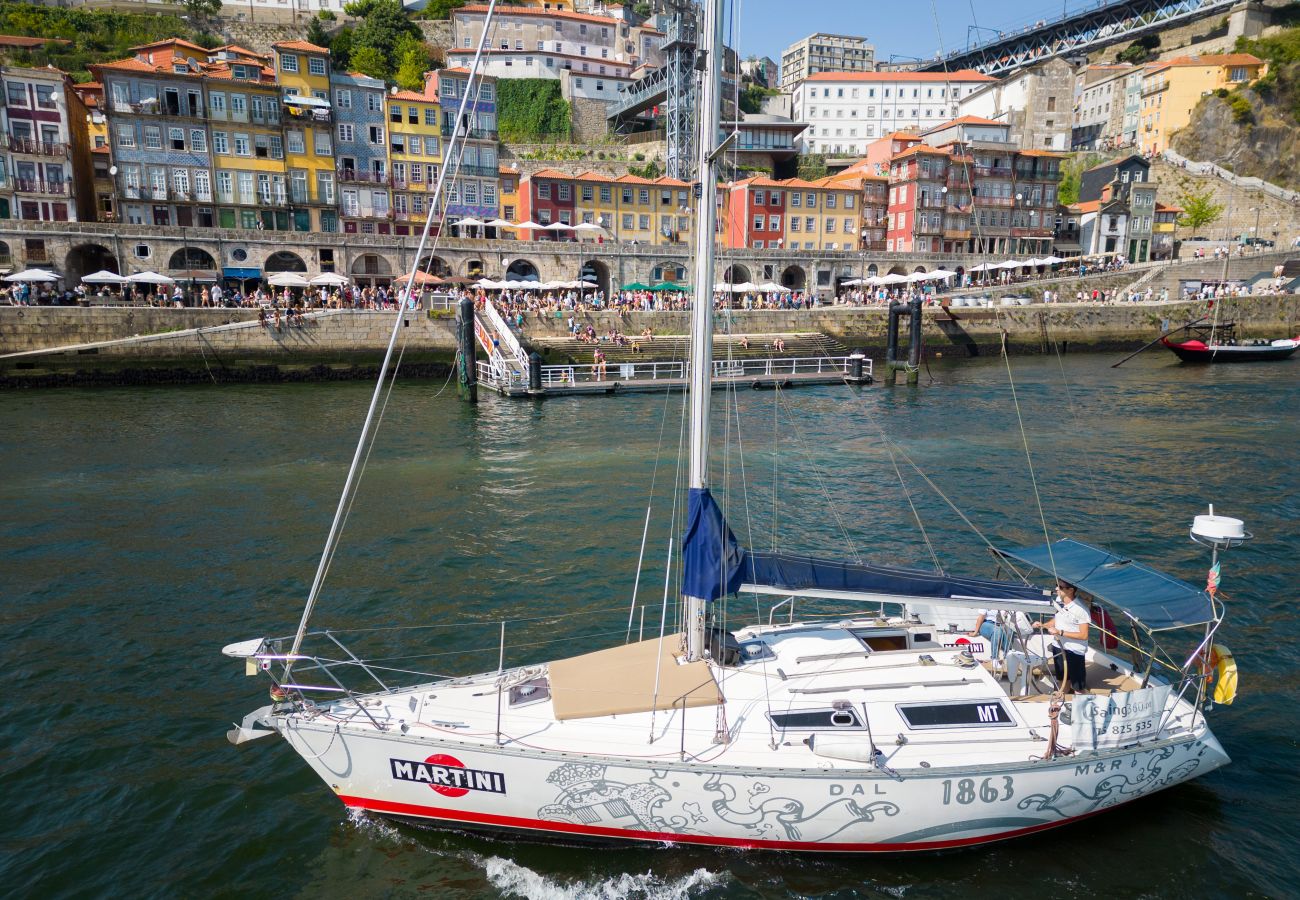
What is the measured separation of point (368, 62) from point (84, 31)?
29.6 meters

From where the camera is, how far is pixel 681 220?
7675cm

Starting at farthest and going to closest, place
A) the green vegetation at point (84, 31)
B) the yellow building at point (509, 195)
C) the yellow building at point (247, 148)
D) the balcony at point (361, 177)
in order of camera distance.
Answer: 1. the green vegetation at point (84, 31)
2. the yellow building at point (509, 195)
3. the balcony at point (361, 177)
4. the yellow building at point (247, 148)

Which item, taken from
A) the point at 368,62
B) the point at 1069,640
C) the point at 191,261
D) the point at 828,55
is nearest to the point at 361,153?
the point at 191,261

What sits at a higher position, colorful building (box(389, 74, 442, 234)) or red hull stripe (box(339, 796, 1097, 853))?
colorful building (box(389, 74, 442, 234))

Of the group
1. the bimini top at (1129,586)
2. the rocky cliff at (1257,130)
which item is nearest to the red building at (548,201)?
the bimini top at (1129,586)

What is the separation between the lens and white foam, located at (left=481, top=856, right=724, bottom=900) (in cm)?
881

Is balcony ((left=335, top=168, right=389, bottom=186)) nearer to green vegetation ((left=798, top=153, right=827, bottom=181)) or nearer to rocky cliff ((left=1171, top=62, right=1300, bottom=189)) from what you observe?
green vegetation ((left=798, top=153, right=827, bottom=181))

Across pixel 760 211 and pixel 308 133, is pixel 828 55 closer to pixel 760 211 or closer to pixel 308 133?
pixel 760 211

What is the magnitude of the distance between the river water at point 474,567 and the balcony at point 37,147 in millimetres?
25333

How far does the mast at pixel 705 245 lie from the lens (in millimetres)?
8680

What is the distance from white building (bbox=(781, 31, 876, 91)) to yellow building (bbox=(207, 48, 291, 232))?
114 meters

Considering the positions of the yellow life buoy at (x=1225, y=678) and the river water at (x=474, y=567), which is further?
the yellow life buoy at (x=1225, y=678)

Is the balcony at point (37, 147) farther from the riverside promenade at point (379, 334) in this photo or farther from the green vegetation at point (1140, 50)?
the green vegetation at point (1140, 50)

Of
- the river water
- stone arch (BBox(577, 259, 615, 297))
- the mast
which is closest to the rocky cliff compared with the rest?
the river water
